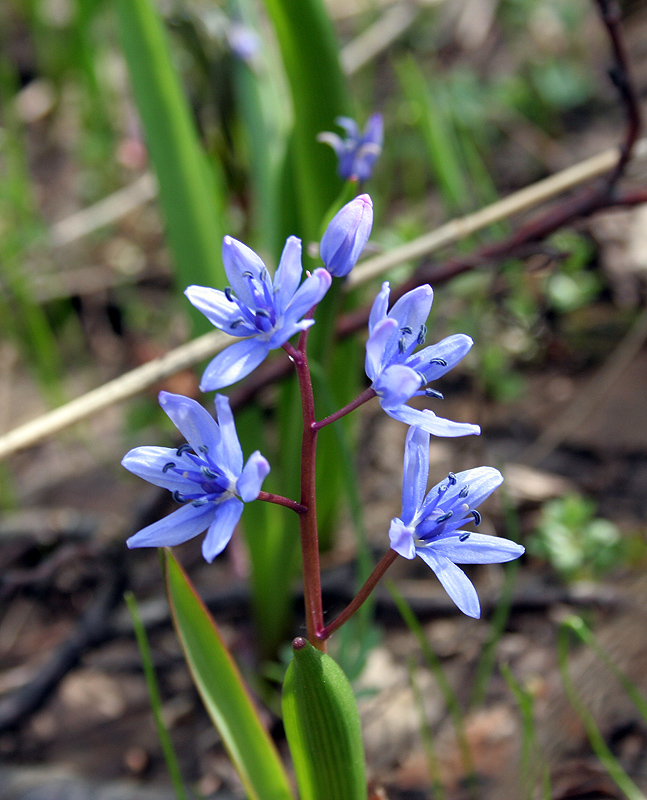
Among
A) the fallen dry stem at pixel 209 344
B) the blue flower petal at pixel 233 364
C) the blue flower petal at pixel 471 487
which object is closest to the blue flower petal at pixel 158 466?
the blue flower petal at pixel 233 364

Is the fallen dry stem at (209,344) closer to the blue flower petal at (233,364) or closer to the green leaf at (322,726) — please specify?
the blue flower petal at (233,364)

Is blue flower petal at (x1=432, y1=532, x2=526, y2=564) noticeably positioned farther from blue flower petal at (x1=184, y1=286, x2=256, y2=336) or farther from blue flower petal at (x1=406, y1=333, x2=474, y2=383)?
blue flower petal at (x1=184, y1=286, x2=256, y2=336)

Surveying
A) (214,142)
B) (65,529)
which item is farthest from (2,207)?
(65,529)

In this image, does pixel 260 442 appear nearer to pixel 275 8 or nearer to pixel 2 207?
pixel 275 8

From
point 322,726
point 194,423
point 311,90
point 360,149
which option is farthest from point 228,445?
point 311,90

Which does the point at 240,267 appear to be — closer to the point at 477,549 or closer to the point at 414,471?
the point at 414,471

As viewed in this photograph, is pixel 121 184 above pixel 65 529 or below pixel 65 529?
above
